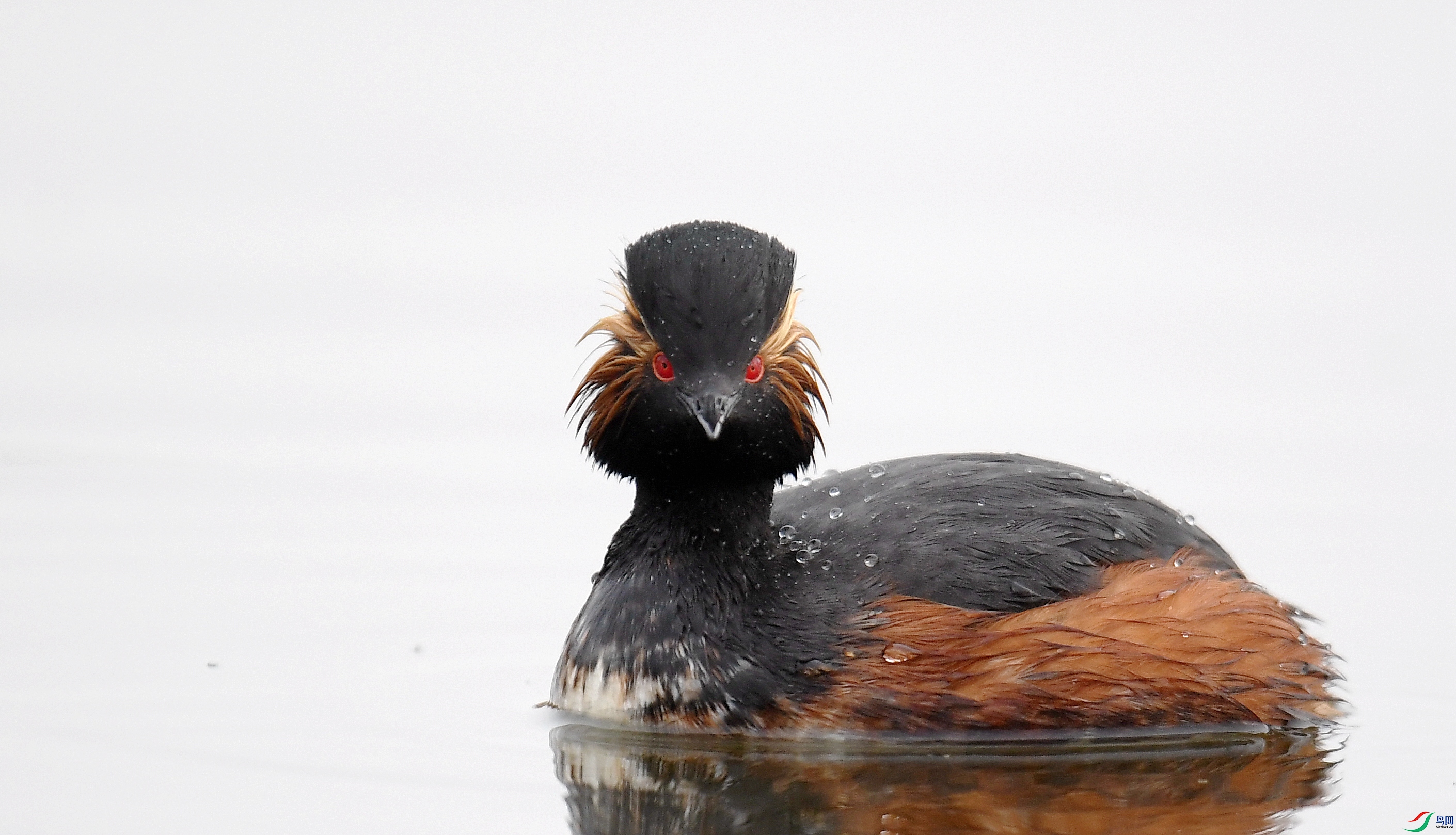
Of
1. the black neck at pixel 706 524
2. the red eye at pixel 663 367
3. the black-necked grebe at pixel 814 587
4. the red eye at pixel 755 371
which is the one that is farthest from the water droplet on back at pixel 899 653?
the red eye at pixel 663 367

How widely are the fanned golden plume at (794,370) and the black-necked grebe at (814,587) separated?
0.01 metres

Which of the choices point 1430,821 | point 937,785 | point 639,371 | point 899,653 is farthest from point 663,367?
point 1430,821

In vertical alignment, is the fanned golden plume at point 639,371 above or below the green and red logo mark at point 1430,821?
above

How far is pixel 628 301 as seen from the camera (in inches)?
380

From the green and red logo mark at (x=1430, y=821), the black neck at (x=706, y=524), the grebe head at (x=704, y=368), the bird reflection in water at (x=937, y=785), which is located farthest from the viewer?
the black neck at (x=706, y=524)

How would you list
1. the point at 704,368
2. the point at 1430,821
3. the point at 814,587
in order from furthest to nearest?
the point at 814,587 < the point at 704,368 < the point at 1430,821

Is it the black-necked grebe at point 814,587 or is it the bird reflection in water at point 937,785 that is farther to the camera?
the black-necked grebe at point 814,587

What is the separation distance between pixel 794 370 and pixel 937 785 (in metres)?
1.94

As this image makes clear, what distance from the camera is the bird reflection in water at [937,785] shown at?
8406 millimetres

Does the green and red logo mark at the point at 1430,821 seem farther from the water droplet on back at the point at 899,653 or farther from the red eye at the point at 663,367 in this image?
the red eye at the point at 663,367

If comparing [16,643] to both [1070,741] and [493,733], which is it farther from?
[1070,741]

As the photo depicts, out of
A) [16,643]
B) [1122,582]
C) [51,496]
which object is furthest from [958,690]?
[51,496]

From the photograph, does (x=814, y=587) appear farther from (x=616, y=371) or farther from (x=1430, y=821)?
(x=1430, y=821)

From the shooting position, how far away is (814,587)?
31.7ft
